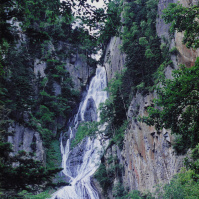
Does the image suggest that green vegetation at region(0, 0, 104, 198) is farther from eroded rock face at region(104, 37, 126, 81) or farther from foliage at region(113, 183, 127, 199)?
foliage at region(113, 183, 127, 199)

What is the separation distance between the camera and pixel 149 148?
15.9 meters

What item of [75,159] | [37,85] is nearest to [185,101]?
[75,159]

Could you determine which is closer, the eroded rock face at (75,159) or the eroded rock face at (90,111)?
the eroded rock face at (75,159)

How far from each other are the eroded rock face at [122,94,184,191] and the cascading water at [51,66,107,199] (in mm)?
5221

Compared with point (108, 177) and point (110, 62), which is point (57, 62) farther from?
point (108, 177)

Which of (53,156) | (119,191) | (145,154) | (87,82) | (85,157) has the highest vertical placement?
(87,82)

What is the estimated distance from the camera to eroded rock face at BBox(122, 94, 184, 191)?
13.8 metres

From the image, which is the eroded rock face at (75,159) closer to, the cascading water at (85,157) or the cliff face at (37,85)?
the cascading water at (85,157)

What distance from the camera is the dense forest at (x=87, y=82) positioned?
464 centimetres

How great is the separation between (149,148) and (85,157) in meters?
12.2

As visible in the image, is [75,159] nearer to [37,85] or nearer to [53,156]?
[53,156]

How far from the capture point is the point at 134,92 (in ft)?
65.8

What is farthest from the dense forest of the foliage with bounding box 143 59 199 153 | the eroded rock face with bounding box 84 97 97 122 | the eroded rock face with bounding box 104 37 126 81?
the eroded rock face with bounding box 104 37 126 81

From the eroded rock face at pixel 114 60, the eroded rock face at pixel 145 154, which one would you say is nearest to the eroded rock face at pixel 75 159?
the eroded rock face at pixel 145 154
